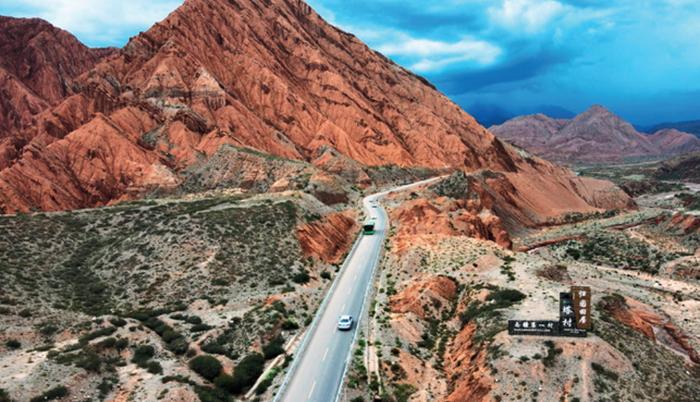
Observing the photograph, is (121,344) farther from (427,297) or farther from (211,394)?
(427,297)

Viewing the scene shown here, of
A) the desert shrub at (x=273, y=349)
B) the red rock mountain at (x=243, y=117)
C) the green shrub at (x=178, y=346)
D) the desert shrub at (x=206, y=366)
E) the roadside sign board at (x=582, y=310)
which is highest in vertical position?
the red rock mountain at (x=243, y=117)

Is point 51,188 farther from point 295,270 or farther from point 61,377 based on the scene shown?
point 61,377

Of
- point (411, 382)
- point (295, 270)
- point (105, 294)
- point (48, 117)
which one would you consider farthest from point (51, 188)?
point (411, 382)

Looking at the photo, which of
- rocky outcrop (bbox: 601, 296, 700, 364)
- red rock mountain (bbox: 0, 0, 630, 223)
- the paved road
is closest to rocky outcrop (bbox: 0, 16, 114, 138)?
red rock mountain (bbox: 0, 0, 630, 223)

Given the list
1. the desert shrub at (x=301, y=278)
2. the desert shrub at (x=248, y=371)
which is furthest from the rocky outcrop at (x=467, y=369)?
the desert shrub at (x=301, y=278)

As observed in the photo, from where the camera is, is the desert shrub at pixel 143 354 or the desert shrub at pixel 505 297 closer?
the desert shrub at pixel 143 354

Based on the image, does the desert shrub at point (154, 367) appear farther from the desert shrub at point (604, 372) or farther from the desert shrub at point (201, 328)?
the desert shrub at point (604, 372)
